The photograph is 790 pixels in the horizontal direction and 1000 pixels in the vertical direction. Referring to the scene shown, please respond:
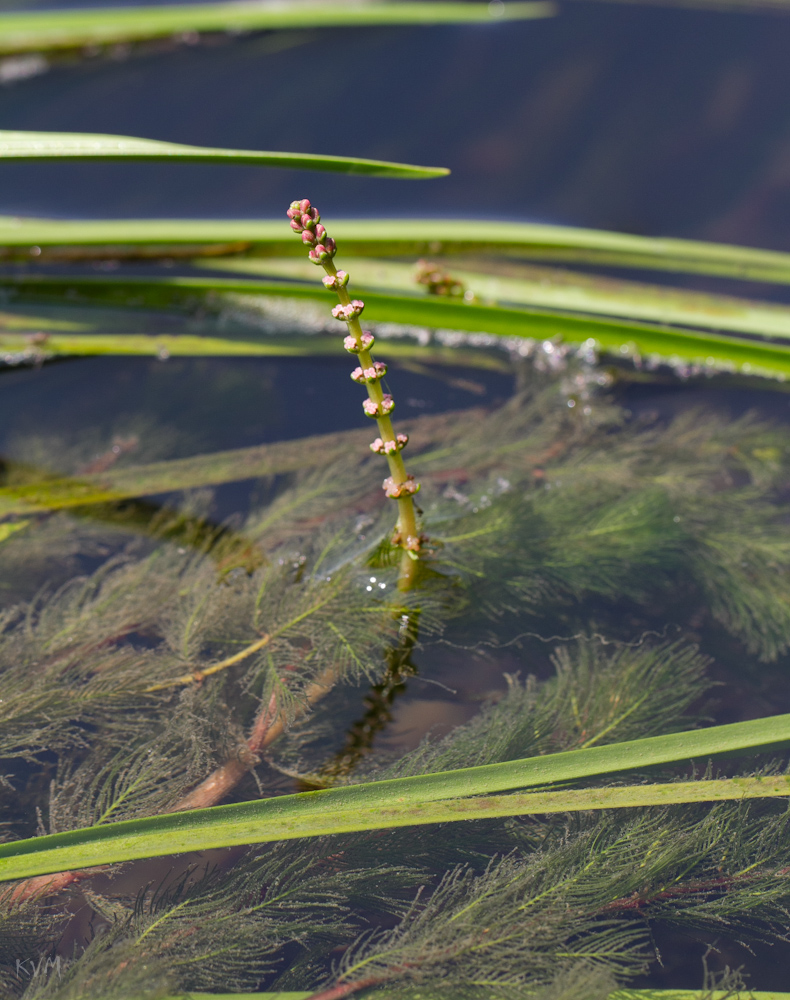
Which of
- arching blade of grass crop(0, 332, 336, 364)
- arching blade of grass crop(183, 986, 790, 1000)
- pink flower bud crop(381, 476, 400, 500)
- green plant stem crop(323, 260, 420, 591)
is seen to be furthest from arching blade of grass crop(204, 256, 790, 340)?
arching blade of grass crop(183, 986, 790, 1000)

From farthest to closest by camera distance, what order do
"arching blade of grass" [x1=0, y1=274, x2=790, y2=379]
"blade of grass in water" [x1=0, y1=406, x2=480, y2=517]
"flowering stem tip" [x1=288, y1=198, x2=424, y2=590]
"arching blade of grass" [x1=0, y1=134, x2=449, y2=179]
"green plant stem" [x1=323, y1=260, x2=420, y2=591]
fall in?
"arching blade of grass" [x1=0, y1=274, x2=790, y2=379] → "blade of grass in water" [x1=0, y1=406, x2=480, y2=517] → "arching blade of grass" [x1=0, y1=134, x2=449, y2=179] → "green plant stem" [x1=323, y1=260, x2=420, y2=591] → "flowering stem tip" [x1=288, y1=198, x2=424, y2=590]

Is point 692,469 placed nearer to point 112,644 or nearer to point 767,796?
point 767,796

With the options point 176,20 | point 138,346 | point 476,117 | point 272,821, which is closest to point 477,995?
point 272,821

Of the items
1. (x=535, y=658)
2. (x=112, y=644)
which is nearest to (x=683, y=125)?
(x=535, y=658)

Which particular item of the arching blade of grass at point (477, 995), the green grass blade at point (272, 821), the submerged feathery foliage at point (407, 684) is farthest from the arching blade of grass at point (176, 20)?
the arching blade of grass at point (477, 995)

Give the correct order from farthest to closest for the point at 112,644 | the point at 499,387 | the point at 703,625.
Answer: the point at 499,387, the point at 703,625, the point at 112,644

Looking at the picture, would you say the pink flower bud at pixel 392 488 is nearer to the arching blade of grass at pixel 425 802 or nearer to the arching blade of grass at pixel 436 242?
the arching blade of grass at pixel 425 802

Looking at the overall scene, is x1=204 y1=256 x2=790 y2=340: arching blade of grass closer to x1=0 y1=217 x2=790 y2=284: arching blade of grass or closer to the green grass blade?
x1=0 y1=217 x2=790 y2=284: arching blade of grass
